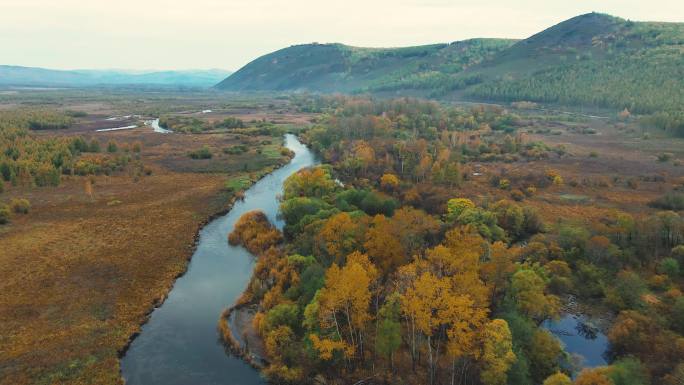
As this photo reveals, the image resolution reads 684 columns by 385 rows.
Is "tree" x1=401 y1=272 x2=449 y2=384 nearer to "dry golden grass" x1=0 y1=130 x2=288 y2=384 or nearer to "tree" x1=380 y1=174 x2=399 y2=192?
"dry golden grass" x1=0 y1=130 x2=288 y2=384

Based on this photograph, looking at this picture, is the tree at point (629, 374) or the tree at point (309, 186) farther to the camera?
the tree at point (309, 186)

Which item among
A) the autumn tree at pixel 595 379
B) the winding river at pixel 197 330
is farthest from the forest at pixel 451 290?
the winding river at pixel 197 330

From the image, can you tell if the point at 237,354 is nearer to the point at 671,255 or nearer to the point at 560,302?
the point at 560,302

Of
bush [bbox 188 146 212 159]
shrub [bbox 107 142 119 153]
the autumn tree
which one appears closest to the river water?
the autumn tree

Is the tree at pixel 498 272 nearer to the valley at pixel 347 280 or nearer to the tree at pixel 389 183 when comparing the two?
the valley at pixel 347 280

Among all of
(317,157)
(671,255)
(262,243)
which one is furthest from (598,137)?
(262,243)

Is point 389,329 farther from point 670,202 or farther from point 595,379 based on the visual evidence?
point 670,202
